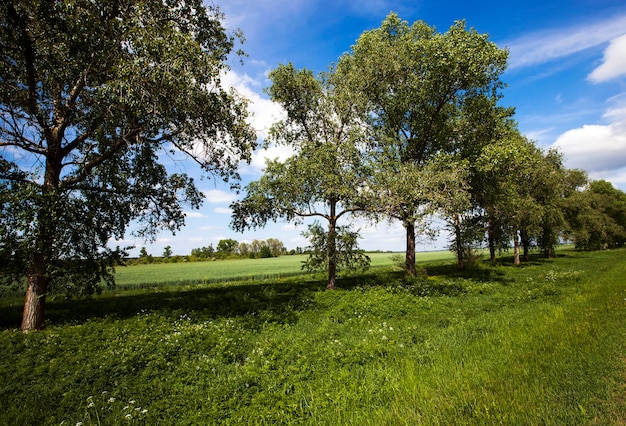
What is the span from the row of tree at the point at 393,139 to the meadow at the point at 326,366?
704cm

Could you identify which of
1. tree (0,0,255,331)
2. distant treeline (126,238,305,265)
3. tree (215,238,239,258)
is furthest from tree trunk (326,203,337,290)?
tree (215,238,239,258)

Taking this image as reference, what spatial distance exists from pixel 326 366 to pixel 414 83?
21880 millimetres

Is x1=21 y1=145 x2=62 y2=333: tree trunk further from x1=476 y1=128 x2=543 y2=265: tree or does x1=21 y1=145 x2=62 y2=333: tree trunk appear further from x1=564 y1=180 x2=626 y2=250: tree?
x1=564 y1=180 x2=626 y2=250: tree

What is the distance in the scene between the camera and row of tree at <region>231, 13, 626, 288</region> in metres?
18.8

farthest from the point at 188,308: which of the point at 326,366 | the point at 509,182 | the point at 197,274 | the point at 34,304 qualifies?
the point at 197,274

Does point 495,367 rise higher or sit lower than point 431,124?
lower

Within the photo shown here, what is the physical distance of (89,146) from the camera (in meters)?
14.7

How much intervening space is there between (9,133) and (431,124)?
88.2 feet

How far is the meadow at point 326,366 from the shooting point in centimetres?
573

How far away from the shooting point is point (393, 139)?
22.6 m

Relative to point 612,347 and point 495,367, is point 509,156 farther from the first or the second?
point 495,367

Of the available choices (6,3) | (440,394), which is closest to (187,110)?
(6,3)

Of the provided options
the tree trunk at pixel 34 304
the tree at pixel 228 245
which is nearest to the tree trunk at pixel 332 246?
the tree trunk at pixel 34 304

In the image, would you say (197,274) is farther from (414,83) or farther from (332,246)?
(414,83)
